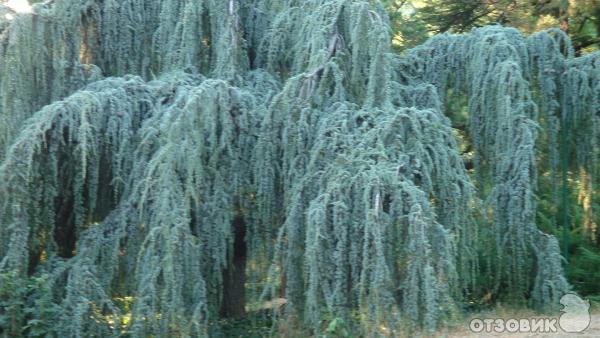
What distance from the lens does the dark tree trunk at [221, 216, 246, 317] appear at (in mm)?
7410

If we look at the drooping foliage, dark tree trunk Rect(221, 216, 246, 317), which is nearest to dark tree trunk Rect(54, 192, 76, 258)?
the drooping foliage

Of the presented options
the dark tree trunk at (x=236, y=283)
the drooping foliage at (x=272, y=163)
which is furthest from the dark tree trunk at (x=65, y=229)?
the dark tree trunk at (x=236, y=283)

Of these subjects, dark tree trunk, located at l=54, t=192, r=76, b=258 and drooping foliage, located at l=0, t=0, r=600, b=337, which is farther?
dark tree trunk, located at l=54, t=192, r=76, b=258

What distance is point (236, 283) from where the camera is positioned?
26.8 feet

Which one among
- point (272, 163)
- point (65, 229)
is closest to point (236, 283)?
point (65, 229)

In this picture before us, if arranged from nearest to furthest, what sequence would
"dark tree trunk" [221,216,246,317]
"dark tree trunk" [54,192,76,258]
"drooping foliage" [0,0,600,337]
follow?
"drooping foliage" [0,0,600,337] → "dark tree trunk" [54,192,76,258] → "dark tree trunk" [221,216,246,317]

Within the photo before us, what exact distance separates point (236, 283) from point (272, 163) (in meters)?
2.13

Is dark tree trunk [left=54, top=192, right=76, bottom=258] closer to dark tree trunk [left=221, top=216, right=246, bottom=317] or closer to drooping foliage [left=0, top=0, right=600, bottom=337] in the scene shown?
drooping foliage [left=0, top=0, right=600, bottom=337]

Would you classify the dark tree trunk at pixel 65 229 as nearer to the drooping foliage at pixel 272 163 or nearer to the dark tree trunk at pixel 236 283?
the drooping foliage at pixel 272 163

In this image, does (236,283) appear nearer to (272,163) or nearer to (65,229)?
(65,229)

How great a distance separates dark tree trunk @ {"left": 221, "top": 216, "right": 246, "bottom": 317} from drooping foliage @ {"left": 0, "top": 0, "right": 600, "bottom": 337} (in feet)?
0.73

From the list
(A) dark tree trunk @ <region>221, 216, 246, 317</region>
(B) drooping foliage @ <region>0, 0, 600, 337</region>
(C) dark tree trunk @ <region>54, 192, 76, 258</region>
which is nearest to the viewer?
(B) drooping foliage @ <region>0, 0, 600, 337</region>

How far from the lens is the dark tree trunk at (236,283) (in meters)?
7.41

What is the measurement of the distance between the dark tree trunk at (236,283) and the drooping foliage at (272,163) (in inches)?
8.7
